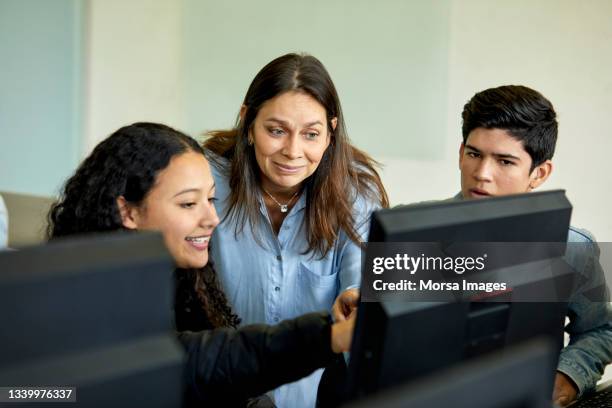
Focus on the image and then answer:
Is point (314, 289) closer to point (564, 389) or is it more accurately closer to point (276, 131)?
point (276, 131)

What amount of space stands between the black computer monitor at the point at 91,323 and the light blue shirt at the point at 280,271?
48.1 inches

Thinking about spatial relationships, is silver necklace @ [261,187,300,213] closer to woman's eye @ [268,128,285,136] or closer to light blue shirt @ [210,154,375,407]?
light blue shirt @ [210,154,375,407]

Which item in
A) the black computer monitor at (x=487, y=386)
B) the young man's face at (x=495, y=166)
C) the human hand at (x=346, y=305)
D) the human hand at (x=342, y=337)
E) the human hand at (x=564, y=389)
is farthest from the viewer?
the young man's face at (x=495, y=166)

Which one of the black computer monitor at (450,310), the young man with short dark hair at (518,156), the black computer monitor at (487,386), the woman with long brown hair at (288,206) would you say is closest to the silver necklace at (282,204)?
the woman with long brown hair at (288,206)

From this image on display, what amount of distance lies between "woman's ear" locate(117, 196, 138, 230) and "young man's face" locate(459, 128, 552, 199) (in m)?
0.78

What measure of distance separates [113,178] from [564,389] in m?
1.01

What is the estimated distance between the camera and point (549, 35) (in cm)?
360

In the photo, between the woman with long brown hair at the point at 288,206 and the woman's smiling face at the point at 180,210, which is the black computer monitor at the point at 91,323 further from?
the woman with long brown hair at the point at 288,206

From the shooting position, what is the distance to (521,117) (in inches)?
69.3

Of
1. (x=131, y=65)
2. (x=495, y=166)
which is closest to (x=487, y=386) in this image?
(x=495, y=166)

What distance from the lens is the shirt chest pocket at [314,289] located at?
1.89 m

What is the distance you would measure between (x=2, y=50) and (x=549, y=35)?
2729 millimetres

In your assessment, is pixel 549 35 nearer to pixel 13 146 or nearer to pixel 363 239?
pixel 363 239

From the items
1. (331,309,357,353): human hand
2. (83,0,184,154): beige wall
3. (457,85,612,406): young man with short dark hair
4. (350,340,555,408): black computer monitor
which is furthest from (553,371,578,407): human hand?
(83,0,184,154): beige wall
